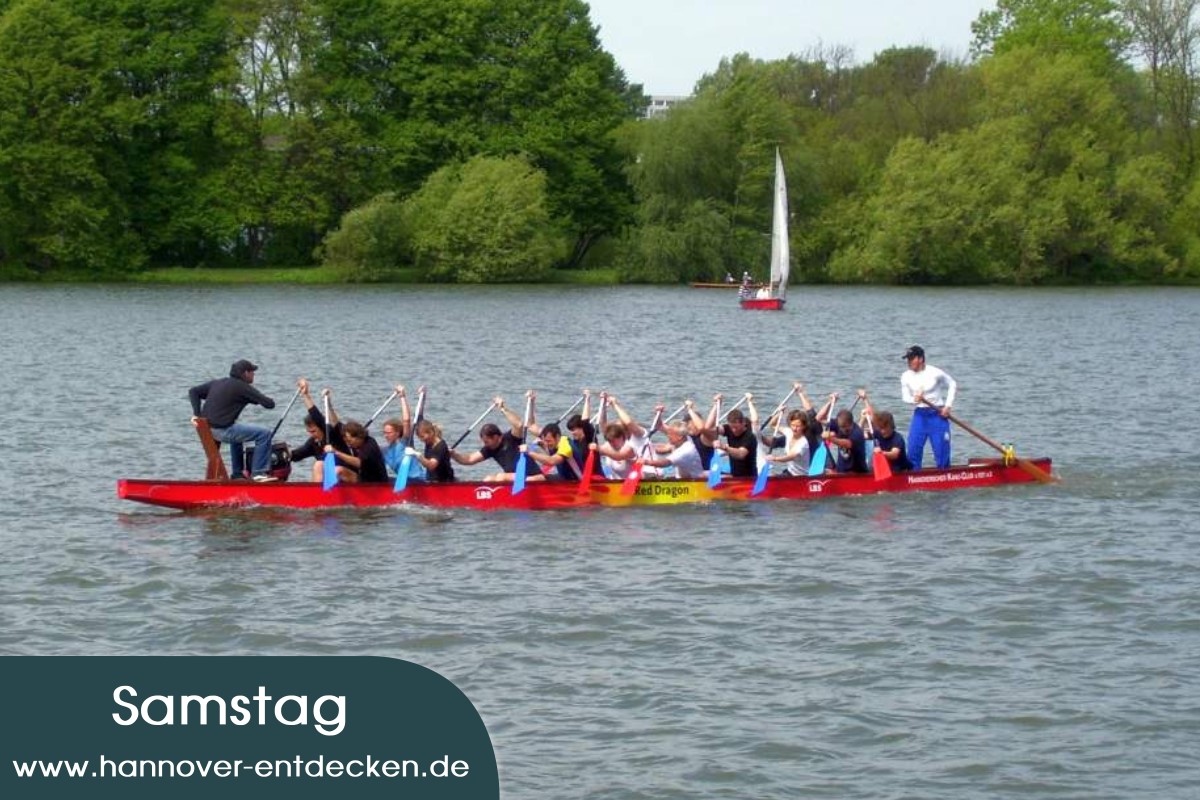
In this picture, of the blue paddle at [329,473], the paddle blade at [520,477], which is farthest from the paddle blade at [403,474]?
the paddle blade at [520,477]

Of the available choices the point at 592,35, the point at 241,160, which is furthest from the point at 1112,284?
the point at 241,160

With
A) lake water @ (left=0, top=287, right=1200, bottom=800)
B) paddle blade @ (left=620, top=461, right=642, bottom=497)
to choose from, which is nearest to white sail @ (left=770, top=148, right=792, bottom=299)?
lake water @ (left=0, top=287, right=1200, bottom=800)

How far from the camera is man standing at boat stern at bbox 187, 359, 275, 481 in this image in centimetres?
2191

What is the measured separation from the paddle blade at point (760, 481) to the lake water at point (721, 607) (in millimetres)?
243

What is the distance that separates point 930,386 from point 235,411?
866cm

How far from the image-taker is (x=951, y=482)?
944 inches

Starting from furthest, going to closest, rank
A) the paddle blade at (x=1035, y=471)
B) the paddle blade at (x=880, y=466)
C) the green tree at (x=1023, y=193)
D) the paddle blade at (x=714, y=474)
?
the green tree at (x=1023, y=193) < the paddle blade at (x=1035, y=471) < the paddle blade at (x=880, y=466) < the paddle blade at (x=714, y=474)

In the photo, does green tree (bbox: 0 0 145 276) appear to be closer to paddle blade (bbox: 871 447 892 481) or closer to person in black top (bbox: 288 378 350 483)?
person in black top (bbox: 288 378 350 483)

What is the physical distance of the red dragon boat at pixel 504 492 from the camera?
71.7 feet

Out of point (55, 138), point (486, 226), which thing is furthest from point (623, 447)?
point (55, 138)

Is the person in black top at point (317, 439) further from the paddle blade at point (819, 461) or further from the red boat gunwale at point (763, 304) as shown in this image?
the red boat gunwale at point (763, 304)

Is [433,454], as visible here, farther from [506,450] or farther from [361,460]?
[506,450]

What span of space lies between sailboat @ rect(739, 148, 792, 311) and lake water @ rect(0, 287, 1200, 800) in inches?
1217

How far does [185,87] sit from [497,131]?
14445mm
